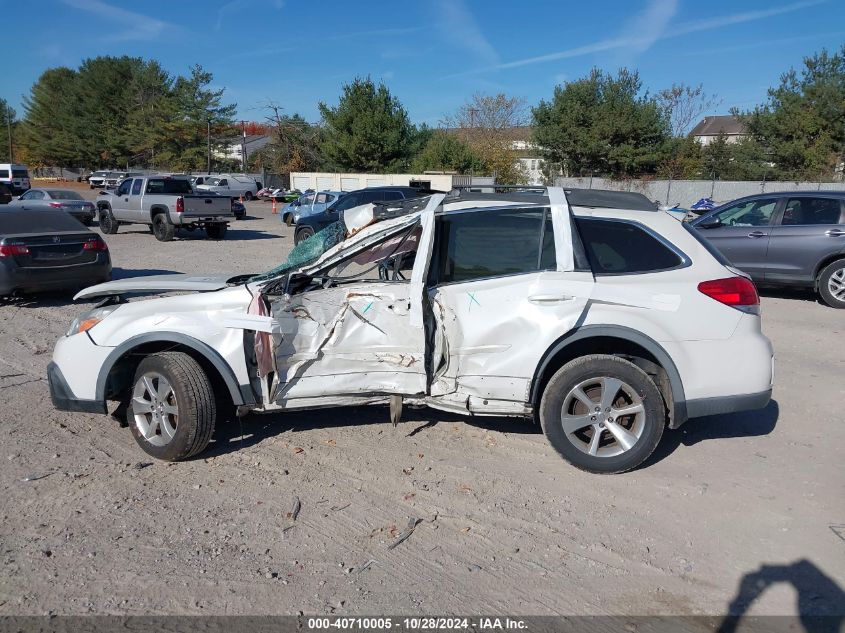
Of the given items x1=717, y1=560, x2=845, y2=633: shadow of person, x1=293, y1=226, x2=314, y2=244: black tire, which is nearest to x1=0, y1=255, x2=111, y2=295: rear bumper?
x1=293, y1=226, x2=314, y2=244: black tire

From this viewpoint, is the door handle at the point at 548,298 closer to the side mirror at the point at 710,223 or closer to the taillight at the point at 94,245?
the side mirror at the point at 710,223

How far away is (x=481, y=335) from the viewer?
446 cm

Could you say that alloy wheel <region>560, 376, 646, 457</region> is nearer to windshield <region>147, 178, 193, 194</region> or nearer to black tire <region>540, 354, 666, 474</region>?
black tire <region>540, 354, 666, 474</region>

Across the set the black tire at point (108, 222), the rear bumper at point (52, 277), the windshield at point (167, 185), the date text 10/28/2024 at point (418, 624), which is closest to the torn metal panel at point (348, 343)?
the date text 10/28/2024 at point (418, 624)

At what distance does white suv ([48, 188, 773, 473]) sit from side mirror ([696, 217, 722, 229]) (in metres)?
6.79

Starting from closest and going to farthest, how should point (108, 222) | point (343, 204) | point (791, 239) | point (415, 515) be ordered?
1. point (415, 515)
2. point (791, 239)
3. point (343, 204)
4. point (108, 222)

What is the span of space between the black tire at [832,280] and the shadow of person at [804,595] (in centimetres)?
771

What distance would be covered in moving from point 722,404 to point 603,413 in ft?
2.49

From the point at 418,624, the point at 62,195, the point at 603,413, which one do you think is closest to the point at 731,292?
the point at 603,413

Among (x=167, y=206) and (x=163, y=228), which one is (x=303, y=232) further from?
(x=163, y=228)

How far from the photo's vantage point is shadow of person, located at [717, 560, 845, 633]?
9.88ft

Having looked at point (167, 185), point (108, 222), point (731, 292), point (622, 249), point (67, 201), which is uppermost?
point (167, 185)

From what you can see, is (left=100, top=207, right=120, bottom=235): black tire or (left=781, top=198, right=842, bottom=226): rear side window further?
(left=100, top=207, right=120, bottom=235): black tire

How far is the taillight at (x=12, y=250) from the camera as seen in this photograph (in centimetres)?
931
